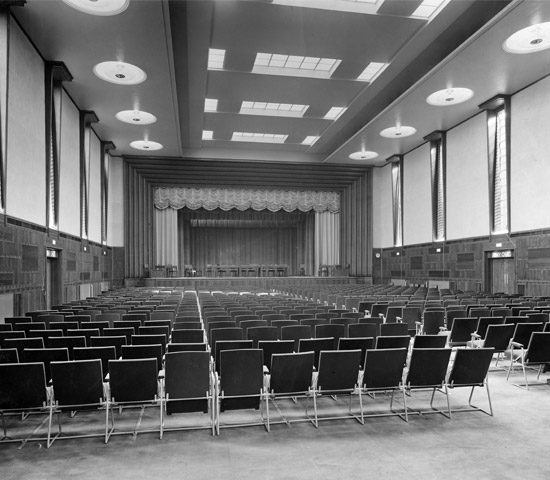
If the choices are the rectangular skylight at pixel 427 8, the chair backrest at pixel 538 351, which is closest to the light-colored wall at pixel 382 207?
the rectangular skylight at pixel 427 8

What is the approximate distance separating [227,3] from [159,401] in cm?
932

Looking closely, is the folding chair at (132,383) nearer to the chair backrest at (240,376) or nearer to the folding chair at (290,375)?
the chair backrest at (240,376)

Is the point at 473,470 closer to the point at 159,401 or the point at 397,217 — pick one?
the point at 159,401

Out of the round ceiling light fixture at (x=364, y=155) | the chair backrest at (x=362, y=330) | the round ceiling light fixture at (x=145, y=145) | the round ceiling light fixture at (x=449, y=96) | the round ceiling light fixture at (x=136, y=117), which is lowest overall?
the chair backrest at (x=362, y=330)

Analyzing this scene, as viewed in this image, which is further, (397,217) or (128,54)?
(397,217)

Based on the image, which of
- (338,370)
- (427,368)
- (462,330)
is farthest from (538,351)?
(338,370)

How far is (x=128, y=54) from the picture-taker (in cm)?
1168

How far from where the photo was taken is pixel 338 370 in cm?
454

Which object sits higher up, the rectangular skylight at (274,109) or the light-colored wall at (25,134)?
the rectangular skylight at (274,109)

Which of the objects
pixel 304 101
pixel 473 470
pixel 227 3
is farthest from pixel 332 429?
pixel 304 101

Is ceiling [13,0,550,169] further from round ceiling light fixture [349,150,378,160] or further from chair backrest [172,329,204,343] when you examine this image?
chair backrest [172,329,204,343]

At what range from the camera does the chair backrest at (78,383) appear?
4.00m

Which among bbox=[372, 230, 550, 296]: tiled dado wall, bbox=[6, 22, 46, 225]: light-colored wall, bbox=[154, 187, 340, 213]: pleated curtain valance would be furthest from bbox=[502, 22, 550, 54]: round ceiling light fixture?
bbox=[154, 187, 340, 213]: pleated curtain valance

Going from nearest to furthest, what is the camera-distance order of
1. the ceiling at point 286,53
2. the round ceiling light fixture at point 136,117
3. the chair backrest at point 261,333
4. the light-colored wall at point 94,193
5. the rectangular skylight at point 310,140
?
the chair backrest at point 261,333, the ceiling at point 286,53, the round ceiling light fixture at point 136,117, the light-colored wall at point 94,193, the rectangular skylight at point 310,140
